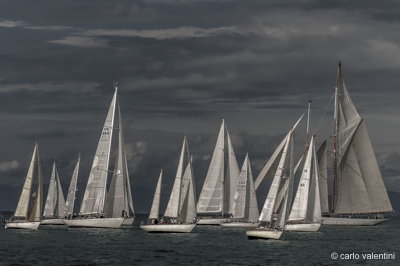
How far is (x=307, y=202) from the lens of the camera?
11144 centimetres

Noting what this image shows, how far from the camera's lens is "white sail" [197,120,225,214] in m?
146

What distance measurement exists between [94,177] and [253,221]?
28.9 m

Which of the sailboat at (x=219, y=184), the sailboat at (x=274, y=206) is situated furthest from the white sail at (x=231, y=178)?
the sailboat at (x=274, y=206)

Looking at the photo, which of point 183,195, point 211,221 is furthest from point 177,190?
point 211,221

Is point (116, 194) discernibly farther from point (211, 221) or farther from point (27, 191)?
point (211, 221)

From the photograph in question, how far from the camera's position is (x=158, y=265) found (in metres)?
72.8

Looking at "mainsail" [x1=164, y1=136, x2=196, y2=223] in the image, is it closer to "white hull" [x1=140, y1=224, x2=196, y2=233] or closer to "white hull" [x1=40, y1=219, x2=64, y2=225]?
"white hull" [x1=140, y1=224, x2=196, y2=233]

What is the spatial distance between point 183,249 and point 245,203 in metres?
49.7

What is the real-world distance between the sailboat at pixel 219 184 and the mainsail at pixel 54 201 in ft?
82.5

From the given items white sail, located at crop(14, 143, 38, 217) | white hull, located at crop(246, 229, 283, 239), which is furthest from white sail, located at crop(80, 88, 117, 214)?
white hull, located at crop(246, 229, 283, 239)

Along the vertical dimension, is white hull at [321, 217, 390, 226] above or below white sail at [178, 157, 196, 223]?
above

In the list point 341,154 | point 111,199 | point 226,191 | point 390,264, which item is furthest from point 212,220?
point 390,264

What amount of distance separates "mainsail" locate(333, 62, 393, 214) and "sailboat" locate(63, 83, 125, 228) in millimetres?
44353

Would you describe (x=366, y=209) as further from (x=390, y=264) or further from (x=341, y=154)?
(x=390, y=264)
